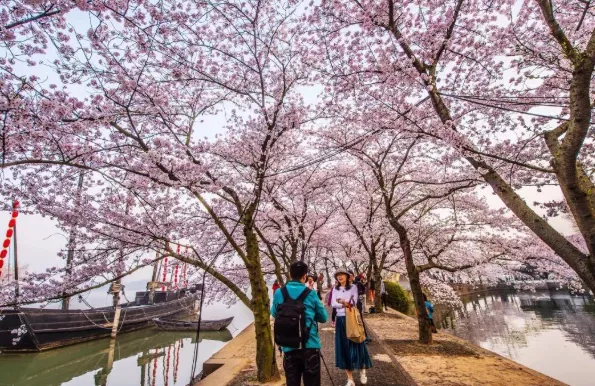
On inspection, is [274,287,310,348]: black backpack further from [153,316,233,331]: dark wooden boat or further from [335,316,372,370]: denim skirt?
[153,316,233,331]: dark wooden boat

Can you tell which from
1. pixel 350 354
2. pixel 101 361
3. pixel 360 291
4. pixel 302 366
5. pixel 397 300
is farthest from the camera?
pixel 397 300

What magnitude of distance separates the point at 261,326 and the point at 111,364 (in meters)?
13.1

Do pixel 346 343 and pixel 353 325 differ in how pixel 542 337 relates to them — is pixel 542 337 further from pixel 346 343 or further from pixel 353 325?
pixel 353 325

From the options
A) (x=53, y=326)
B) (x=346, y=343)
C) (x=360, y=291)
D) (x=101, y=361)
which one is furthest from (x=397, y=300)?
(x=53, y=326)

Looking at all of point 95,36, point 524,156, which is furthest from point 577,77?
point 95,36

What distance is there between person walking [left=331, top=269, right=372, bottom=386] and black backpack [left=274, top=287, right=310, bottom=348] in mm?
2061

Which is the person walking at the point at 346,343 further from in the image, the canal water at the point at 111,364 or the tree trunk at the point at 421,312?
the canal water at the point at 111,364

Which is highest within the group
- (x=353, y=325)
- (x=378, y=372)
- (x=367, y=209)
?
(x=367, y=209)

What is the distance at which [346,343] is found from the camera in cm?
524

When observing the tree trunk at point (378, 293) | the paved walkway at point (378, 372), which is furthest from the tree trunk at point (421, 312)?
the tree trunk at point (378, 293)

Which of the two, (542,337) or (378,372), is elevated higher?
(378,372)

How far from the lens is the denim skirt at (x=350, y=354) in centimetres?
510

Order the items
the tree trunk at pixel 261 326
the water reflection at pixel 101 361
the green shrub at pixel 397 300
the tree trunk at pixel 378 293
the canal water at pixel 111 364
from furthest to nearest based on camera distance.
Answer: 1. the green shrub at pixel 397 300
2. the tree trunk at pixel 378 293
3. the water reflection at pixel 101 361
4. the canal water at pixel 111 364
5. the tree trunk at pixel 261 326

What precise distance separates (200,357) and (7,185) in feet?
41.1
